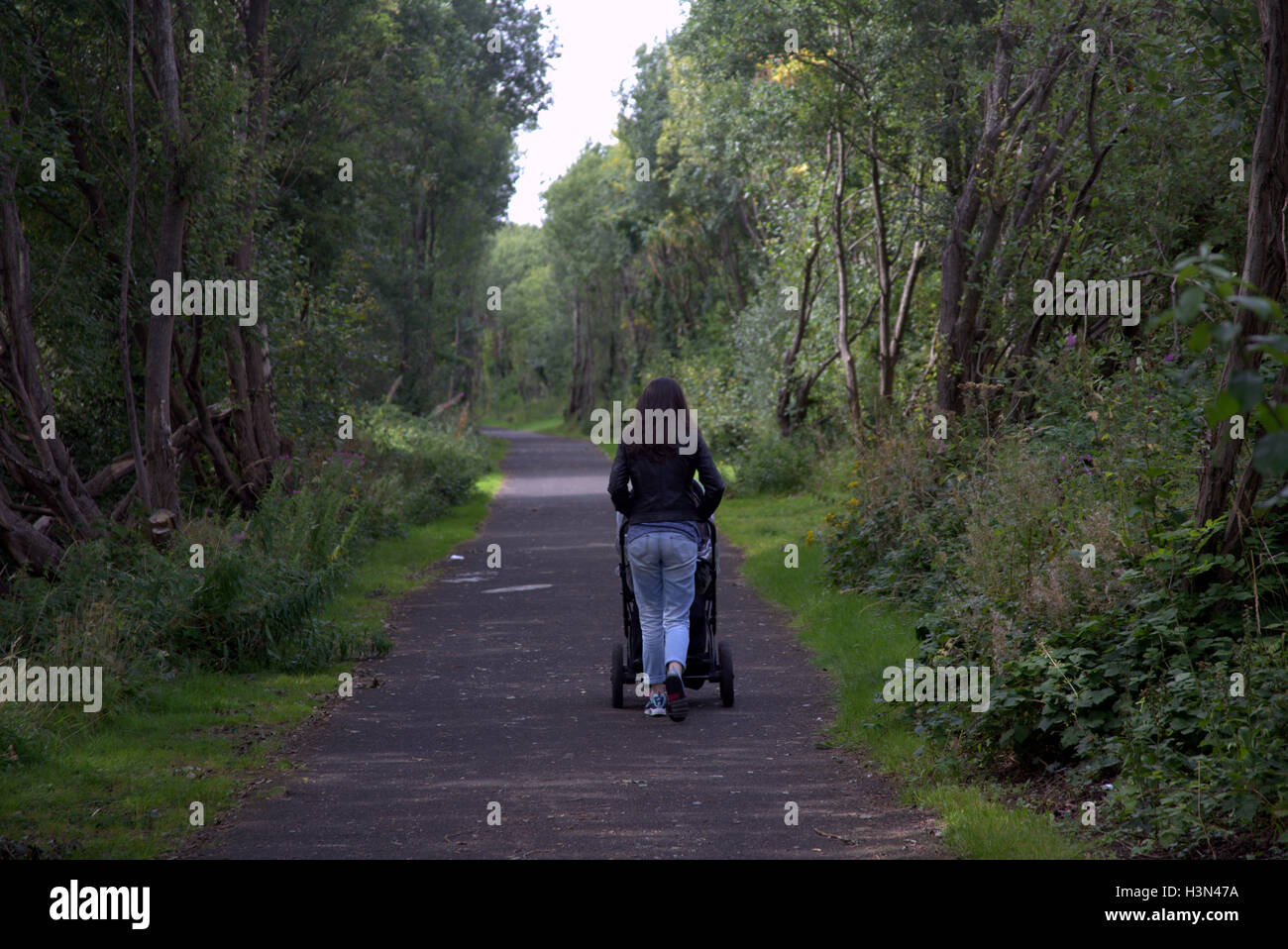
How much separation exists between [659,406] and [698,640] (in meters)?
1.68

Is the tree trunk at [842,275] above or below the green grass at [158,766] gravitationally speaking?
above

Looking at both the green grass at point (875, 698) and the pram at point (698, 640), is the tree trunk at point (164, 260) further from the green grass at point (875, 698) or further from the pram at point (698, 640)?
the green grass at point (875, 698)

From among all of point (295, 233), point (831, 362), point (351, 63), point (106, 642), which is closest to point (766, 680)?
point (106, 642)

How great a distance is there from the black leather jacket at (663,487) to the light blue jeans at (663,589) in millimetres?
155

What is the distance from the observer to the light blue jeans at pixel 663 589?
8453mm

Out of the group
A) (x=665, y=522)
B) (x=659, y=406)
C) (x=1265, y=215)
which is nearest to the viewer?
(x=1265, y=215)

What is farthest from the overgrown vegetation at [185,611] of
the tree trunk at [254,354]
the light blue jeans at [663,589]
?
the light blue jeans at [663,589]

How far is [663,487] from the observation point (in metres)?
8.54

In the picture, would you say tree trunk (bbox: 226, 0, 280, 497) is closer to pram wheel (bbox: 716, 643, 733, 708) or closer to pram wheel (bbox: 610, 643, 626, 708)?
pram wheel (bbox: 610, 643, 626, 708)

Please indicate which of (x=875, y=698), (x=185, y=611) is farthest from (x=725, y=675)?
(x=185, y=611)

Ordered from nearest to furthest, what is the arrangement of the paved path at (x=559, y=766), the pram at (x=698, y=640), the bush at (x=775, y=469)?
the paved path at (x=559, y=766), the pram at (x=698, y=640), the bush at (x=775, y=469)

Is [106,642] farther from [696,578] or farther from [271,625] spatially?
[696,578]

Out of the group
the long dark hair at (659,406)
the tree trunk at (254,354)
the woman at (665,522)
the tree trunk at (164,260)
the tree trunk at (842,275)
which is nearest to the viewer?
the long dark hair at (659,406)

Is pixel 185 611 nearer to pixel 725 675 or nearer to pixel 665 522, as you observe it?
pixel 665 522
